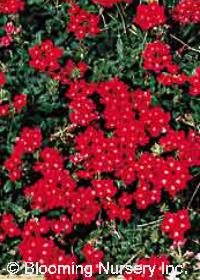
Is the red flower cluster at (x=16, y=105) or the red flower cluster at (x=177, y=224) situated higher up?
the red flower cluster at (x=16, y=105)

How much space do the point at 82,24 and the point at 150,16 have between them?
482mm

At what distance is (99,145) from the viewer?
16.3 feet

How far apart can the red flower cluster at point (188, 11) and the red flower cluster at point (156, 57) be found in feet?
1.38

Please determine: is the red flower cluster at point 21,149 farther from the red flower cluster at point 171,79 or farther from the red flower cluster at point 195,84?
the red flower cluster at point 195,84

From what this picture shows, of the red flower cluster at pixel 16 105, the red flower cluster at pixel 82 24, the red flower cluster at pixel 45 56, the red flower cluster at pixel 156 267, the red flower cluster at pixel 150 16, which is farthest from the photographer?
the red flower cluster at pixel 82 24

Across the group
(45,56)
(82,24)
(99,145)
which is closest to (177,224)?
(99,145)

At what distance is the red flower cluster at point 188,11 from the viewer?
560cm

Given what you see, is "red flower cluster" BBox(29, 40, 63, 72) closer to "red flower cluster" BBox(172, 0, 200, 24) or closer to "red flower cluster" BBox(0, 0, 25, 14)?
"red flower cluster" BBox(0, 0, 25, 14)

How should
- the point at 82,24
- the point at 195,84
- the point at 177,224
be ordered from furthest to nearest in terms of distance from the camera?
the point at 82,24, the point at 195,84, the point at 177,224

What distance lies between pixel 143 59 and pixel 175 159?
87cm

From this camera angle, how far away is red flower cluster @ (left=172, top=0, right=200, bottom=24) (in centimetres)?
560

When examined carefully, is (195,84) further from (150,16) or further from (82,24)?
(82,24)

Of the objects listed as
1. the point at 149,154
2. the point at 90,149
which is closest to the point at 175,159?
the point at 149,154

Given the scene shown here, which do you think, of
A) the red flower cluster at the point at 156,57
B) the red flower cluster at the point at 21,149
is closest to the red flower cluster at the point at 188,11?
the red flower cluster at the point at 156,57
